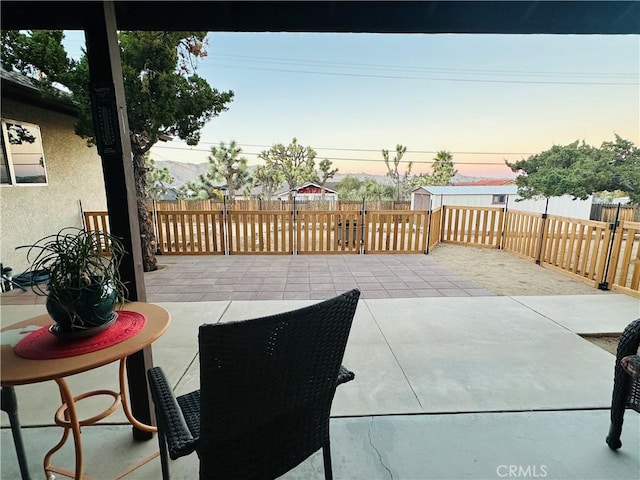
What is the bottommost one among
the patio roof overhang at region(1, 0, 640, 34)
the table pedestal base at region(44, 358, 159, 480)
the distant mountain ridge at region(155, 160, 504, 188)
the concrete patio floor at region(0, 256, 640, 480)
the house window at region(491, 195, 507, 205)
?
the concrete patio floor at region(0, 256, 640, 480)

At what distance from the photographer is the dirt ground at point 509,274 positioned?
375cm

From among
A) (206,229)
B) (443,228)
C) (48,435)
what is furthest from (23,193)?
(443,228)

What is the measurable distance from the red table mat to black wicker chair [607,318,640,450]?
2.05 meters

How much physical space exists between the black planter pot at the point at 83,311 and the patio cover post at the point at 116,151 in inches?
15.6

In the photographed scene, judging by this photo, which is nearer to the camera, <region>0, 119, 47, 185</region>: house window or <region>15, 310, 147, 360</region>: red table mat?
Answer: <region>15, 310, 147, 360</region>: red table mat

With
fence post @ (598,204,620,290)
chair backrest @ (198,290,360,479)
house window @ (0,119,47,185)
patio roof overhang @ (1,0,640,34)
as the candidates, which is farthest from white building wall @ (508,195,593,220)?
house window @ (0,119,47,185)

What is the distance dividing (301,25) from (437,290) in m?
3.14

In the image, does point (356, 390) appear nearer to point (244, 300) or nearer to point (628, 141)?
point (244, 300)

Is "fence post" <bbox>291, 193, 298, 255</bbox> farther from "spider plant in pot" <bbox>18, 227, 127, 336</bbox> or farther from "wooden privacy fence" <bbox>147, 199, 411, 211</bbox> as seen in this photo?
Result: "spider plant in pot" <bbox>18, 227, 127, 336</bbox>

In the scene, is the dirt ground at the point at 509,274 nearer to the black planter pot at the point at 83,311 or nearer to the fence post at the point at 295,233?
the fence post at the point at 295,233

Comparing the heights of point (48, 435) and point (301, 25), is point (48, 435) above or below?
below

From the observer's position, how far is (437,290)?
3734 millimetres

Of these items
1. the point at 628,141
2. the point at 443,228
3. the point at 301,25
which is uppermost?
the point at 628,141

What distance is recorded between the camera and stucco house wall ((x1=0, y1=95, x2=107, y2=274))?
3973 millimetres
